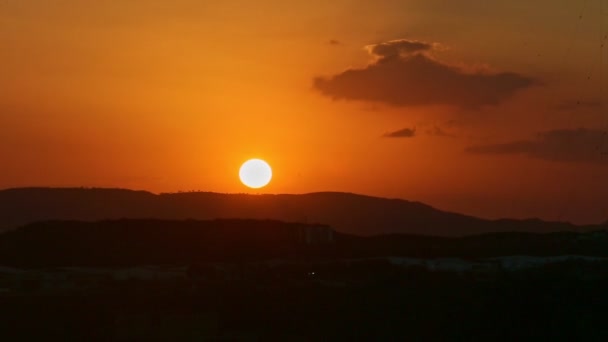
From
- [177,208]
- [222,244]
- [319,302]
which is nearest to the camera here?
[319,302]

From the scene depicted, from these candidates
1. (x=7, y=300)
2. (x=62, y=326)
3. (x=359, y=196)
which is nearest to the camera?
(x=62, y=326)

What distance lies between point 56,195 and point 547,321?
291 feet

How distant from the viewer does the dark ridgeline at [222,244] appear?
137 ft

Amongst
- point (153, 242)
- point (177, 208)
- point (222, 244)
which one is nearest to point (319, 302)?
point (222, 244)

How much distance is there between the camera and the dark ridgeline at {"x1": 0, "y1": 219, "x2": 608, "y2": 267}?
41.7m

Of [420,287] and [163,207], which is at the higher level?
[163,207]

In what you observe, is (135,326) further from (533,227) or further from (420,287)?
(533,227)

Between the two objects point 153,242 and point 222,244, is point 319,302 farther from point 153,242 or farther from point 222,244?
point 153,242

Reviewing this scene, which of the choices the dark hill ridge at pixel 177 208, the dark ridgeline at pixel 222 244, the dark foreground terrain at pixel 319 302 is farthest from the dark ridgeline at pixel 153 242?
the dark hill ridge at pixel 177 208

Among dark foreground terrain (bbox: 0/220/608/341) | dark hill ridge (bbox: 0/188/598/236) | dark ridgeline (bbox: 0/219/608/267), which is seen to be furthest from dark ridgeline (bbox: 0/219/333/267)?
dark hill ridge (bbox: 0/188/598/236)

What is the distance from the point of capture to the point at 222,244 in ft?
149

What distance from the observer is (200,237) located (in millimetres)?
47500

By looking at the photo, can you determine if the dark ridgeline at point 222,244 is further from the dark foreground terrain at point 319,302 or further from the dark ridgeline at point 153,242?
the dark foreground terrain at point 319,302

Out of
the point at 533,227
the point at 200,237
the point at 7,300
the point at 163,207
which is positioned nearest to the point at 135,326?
the point at 7,300
